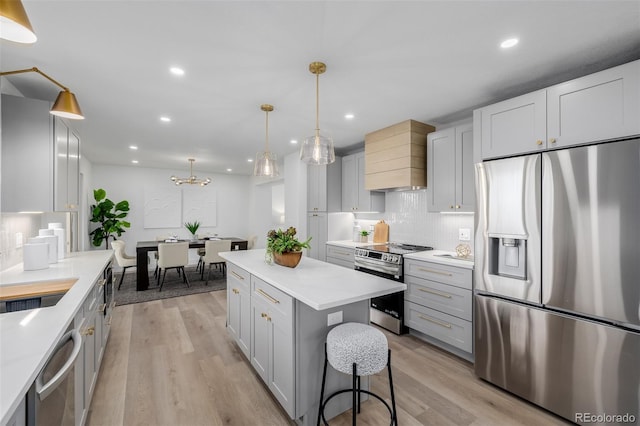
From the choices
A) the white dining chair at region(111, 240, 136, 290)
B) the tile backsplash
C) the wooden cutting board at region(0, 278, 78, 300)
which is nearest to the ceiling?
the tile backsplash

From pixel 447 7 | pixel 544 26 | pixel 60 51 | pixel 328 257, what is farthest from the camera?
pixel 328 257

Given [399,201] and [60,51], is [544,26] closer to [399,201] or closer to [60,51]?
[399,201]

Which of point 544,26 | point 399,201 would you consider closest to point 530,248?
point 544,26

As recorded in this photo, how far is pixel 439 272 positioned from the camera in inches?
114

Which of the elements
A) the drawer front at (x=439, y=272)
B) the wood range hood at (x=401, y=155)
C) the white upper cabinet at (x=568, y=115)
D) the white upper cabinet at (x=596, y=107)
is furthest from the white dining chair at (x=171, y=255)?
the white upper cabinet at (x=596, y=107)

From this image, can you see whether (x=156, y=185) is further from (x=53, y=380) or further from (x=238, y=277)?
(x=53, y=380)

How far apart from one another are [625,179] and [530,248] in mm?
678

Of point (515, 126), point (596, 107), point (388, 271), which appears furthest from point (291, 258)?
point (596, 107)

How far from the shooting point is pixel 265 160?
287cm

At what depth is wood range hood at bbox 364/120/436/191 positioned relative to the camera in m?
3.33

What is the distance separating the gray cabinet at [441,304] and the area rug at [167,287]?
356 cm

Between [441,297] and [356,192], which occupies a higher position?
[356,192]

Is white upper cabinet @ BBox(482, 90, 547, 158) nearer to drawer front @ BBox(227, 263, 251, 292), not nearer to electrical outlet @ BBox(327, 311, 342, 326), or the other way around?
electrical outlet @ BBox(327, 311, 342, 326)

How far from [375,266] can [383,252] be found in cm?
22
